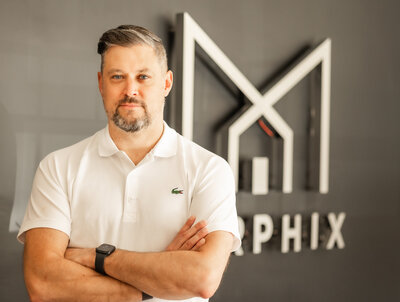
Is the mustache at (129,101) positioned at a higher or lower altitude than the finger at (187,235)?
higher

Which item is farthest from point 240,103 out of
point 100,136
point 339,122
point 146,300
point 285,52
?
point 146,300

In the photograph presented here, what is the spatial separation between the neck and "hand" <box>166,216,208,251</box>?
0.33 m

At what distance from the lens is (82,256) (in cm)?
180

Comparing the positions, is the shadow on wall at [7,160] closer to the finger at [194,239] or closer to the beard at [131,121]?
the beard at [131,121]

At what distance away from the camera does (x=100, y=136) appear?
201 centimetres

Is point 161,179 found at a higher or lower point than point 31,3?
lower

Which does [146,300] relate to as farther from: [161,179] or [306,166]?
[306,166]

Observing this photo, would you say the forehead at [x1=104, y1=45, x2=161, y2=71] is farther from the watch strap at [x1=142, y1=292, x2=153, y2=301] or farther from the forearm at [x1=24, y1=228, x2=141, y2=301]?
the watch strap at [x1=142, y1=292, x2=153, y2=301]

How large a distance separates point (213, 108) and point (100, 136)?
107 cm

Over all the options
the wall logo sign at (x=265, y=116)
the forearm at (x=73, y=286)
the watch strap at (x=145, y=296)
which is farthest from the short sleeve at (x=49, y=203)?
the wall logo sign at (x=265, y=116)

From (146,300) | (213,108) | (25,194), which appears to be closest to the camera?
(146,300)

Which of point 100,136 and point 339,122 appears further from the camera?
point 339,122

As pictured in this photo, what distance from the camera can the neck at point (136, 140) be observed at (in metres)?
1.96

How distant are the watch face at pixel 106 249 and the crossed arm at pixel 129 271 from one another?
0.7 inches
